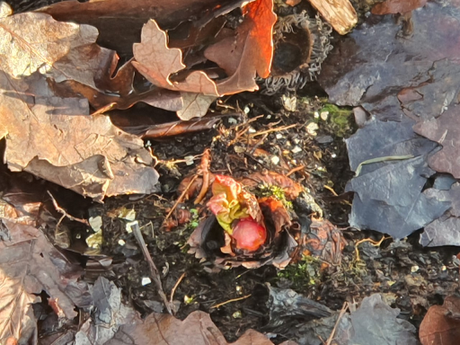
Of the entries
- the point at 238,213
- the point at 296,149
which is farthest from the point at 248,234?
the point at 296,149

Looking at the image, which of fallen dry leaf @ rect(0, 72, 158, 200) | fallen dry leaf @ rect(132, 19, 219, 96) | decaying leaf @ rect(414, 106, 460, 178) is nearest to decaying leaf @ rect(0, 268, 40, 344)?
fallen dry leaf @ rect(0, 72, 158, 200)

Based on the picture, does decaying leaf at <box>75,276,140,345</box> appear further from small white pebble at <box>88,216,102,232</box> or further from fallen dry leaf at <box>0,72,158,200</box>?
fallen dry leaf at <box>0,72,158,200</box>

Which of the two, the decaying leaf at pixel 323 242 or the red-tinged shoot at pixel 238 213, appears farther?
the decaying leaf at pixel 323 242

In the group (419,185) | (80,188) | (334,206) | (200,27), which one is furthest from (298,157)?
(80,188)

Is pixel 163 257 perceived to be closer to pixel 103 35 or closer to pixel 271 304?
pixel 271 304

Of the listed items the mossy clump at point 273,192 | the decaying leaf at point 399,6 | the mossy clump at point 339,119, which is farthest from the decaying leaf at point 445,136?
the mossy clump at point 273,192

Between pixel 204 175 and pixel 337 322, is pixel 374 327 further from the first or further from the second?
pixel 204 175

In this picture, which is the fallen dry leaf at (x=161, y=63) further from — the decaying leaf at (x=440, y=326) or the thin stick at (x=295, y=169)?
the decaying leaf at (x=440, y=326)
